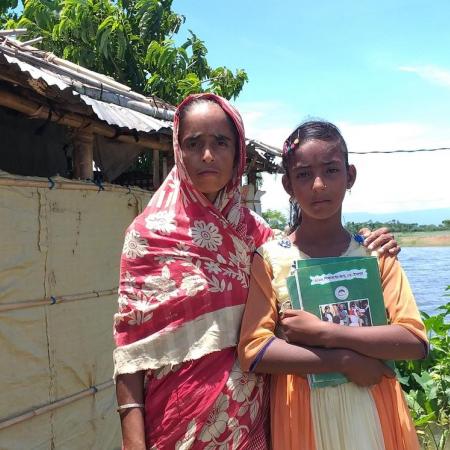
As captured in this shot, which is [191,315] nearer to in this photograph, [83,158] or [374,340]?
[374,340]

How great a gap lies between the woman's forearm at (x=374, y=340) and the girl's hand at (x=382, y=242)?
0.78ft

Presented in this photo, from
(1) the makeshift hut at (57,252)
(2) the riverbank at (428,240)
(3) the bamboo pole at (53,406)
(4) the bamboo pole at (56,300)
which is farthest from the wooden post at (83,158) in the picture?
(2) the riverbank at (428,240)

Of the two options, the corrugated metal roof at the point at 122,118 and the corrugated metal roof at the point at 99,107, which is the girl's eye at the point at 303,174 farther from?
the corrugated metal roof at the point at 122,118

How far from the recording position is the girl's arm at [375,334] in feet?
4.50

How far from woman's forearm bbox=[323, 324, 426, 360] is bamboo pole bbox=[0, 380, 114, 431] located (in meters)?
2.51

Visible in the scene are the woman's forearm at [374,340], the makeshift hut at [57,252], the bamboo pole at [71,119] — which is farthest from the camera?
the makeshift hut at [57,252]

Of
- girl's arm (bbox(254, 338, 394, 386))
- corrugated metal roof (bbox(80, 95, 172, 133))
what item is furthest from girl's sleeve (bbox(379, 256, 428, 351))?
corrugated metal roof (bbox(80, 95, 172, 133))

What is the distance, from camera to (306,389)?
1454 mm

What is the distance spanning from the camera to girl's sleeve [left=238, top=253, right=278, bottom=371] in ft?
4.66

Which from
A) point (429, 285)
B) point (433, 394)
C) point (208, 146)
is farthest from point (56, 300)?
point (429, 285)

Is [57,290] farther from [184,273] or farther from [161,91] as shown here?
[161,91]

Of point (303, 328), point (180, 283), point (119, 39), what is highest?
point (119, 39)

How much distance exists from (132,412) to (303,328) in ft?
1.65

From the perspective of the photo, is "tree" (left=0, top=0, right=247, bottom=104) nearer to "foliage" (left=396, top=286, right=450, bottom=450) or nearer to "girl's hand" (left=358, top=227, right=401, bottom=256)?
"foliage" (left=396, top=286, right=450, bottom=450)
